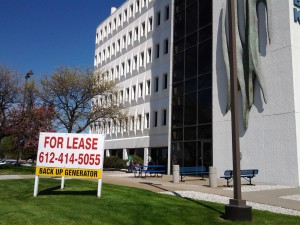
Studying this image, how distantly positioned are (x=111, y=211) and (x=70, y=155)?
3406 millimetres

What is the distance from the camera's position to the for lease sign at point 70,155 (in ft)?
39.6

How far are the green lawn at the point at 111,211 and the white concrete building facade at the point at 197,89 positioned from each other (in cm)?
1020

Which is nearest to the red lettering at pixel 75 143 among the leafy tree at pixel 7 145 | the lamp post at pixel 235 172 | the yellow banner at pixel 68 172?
the yellow banner at pixel 68 172

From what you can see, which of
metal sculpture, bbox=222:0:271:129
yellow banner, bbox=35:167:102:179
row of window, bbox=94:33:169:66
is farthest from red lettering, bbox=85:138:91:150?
row of window, bbox=94:33:169:66

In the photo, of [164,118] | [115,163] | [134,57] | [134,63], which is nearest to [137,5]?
[134,57]

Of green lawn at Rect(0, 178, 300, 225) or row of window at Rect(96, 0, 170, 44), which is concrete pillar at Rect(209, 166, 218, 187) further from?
row of window at Rect(96, 0, 170, 44)

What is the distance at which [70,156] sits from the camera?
12.2 metres

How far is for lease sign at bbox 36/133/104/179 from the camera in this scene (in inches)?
476

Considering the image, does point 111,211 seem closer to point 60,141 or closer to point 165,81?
point 60,141

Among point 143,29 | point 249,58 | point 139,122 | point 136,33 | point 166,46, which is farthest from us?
point 136,33

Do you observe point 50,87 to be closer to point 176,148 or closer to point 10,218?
point 176,148

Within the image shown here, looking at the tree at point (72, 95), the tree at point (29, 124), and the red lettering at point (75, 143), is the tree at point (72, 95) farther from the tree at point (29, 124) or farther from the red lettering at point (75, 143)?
the red lettering at point (75, 143)

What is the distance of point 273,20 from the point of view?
21203 millimetres

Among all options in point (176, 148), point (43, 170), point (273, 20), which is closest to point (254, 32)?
point (273, 20)
